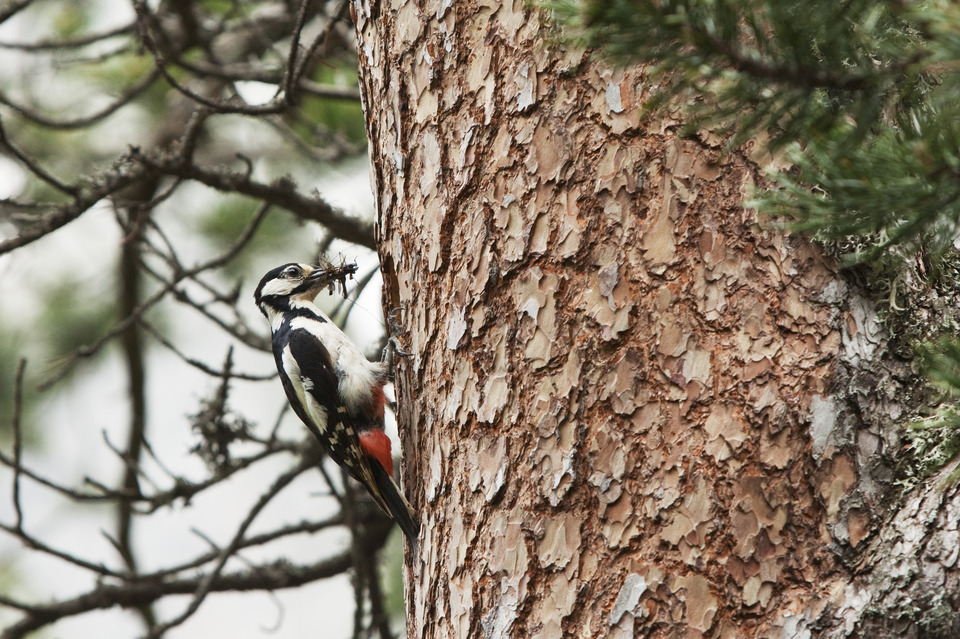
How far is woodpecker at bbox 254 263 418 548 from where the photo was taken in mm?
3461

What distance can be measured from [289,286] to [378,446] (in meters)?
0.91

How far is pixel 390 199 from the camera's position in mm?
2447

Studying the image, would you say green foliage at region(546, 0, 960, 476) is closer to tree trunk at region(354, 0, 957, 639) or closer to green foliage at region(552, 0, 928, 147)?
green foliage at region(552, 0, 928, 147)

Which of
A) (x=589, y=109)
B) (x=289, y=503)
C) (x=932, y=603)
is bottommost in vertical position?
(x=932, y=603)

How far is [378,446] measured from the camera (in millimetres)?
3584

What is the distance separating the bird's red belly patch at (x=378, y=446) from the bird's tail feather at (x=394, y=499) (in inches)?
4.9

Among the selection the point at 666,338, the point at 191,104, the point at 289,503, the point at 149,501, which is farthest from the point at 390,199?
the point at 289,503

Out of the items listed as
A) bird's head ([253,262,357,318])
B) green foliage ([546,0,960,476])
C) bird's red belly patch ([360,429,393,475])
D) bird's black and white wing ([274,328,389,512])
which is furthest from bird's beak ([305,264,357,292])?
green foliage ([546,0,960,476])

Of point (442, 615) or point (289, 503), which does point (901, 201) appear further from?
point (289, 503)

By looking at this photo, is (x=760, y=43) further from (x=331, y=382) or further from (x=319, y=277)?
(x=319, y=277)

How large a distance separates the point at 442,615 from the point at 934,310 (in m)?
1.31

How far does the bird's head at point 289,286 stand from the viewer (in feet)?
12.9

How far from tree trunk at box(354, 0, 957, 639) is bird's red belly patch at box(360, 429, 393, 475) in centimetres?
126

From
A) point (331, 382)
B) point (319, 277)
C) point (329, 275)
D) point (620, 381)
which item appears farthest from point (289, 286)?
point (620, 381)
